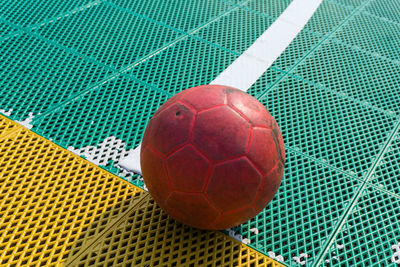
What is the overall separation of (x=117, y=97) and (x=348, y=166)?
275 centimetres

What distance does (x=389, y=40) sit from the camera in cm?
576

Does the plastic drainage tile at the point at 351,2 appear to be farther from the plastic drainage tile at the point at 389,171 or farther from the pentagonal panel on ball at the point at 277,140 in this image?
the pentagonal panel on ball at the point at 277,140

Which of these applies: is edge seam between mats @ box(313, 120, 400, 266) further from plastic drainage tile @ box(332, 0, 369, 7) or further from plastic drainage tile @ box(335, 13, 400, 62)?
plastic drainage tile @ box(332, 0, 369, 7)

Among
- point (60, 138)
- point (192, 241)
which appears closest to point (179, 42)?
point (60, 138)

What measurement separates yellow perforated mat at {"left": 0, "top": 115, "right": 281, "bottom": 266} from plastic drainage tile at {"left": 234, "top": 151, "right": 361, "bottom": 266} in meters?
0.19

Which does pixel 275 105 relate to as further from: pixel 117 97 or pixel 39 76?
pixel 39 76

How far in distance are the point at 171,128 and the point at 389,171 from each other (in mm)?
2607

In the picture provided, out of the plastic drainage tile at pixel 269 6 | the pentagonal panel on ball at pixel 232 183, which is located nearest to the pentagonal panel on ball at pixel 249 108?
the pentagonal panel on ball at pixel 232 183

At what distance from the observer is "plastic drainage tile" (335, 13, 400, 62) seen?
552 centimetres

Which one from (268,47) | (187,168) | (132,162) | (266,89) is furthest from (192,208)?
(268,47)

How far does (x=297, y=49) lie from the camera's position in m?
5.31

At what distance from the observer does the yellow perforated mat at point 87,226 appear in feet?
8.62

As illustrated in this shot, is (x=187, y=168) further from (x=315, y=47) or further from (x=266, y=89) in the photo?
(x=315, y=47)

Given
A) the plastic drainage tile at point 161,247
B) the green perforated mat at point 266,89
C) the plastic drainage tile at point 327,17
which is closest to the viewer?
the plastic drainage tile at point 161,247
